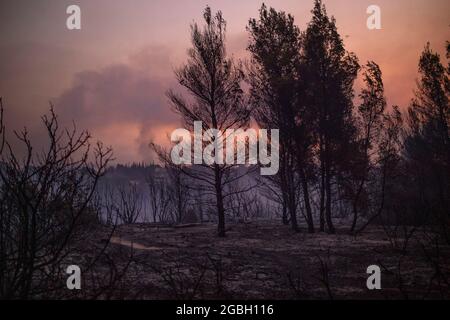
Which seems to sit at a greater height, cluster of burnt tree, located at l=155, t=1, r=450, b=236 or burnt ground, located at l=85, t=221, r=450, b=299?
cluster of burnt tree, located at l=155, t=1, r=450, b=236

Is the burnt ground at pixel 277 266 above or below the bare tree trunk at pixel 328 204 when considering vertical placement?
below

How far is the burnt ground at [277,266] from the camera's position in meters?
7.18

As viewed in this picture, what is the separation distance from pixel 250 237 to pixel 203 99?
6.54 m

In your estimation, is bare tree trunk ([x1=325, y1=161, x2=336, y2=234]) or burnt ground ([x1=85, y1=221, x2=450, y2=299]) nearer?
burnt ground ([x1=85, y1=221, x2=450, y2=299])

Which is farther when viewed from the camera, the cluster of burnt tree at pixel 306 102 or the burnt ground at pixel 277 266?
the cluster of burnt tree at pixel 306 102

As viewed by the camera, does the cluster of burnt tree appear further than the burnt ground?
Yes

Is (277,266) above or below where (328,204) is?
below

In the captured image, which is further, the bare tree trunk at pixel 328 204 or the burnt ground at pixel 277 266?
the bare tree trunk at pixel 328 204

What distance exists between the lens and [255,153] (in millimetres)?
18672

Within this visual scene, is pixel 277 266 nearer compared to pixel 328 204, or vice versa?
pixel 277 266

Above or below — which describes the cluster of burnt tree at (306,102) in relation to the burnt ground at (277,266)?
above

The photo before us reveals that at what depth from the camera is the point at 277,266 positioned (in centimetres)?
1029

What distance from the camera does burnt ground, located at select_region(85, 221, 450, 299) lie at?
23.6 ft
